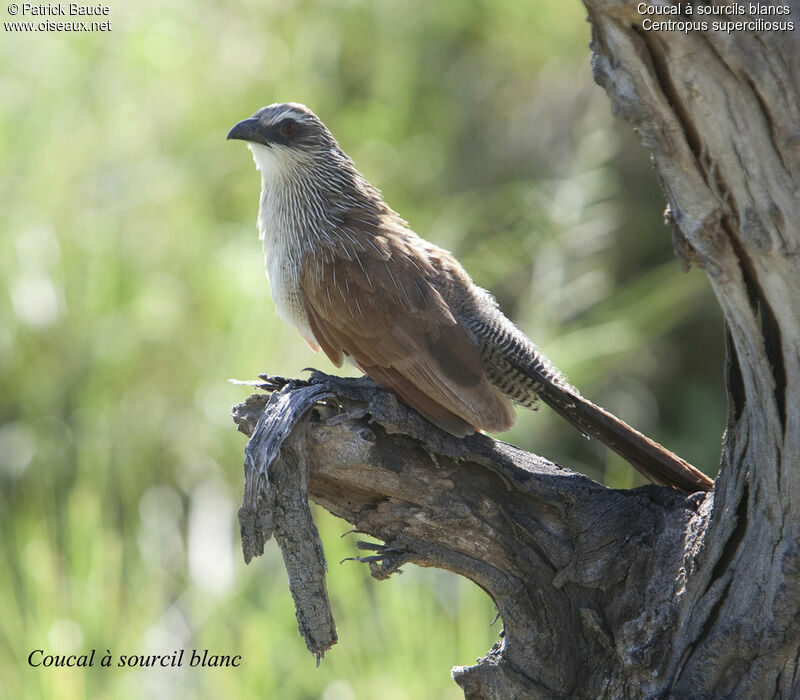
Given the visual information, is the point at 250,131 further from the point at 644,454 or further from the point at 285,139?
the point at 644,454

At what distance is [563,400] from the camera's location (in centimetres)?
306

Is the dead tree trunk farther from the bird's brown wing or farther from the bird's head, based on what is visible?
the bird's head

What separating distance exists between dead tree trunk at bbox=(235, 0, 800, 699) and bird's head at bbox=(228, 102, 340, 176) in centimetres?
117

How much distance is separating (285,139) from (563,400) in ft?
5.59

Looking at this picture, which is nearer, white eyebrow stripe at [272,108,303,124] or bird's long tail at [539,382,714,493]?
bird's long tail at [539,382,714,493]

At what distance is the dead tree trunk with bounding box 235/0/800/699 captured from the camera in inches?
80.3

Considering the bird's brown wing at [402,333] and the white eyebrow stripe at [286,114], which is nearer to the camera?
the bird's brown wing at [402,333]

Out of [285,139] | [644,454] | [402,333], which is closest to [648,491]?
[644,454]

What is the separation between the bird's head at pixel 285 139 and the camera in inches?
147
